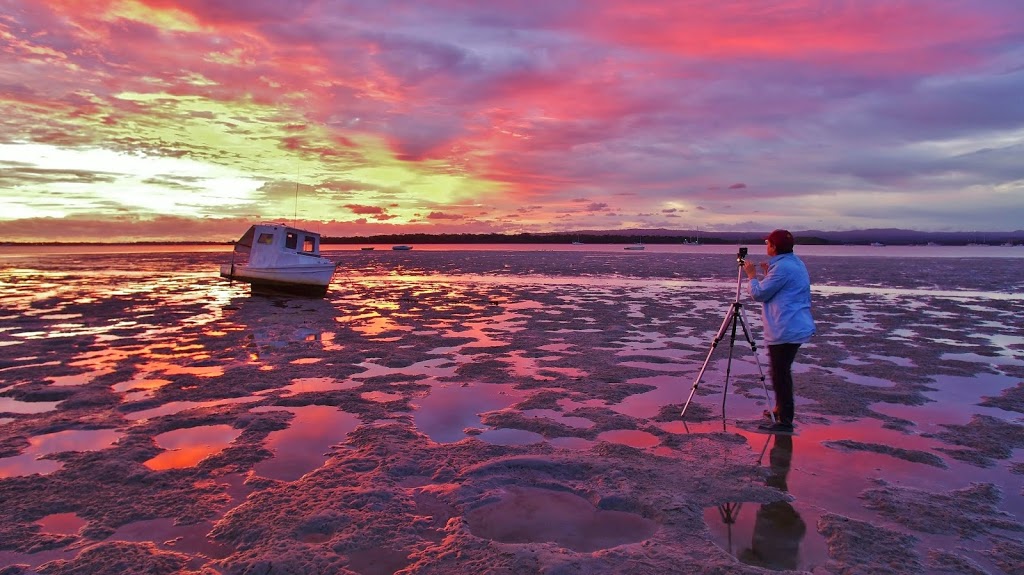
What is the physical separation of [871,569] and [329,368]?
10611 mm

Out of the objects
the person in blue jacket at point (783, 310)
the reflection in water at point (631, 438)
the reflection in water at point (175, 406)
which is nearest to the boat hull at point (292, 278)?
the reflection in water at point (175, 406)

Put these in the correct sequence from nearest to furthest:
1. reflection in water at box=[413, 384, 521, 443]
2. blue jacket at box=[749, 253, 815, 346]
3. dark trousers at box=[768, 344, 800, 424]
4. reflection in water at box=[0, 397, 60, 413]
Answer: blue jacket at box=[749, 253, 815, 346], dark trousers at box=[768, 344, 800, 424], reflection in water at box=[413, 384, 521, 443], reflection in water at box=[0, 397, 60, 413]

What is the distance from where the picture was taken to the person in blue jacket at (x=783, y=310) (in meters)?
7.99

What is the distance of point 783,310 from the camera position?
8.09m

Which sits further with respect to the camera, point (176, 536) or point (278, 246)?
point (278, 246)

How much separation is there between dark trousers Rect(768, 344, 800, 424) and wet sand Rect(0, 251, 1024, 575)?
43cm

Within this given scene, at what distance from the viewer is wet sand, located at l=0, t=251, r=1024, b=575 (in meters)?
5.02

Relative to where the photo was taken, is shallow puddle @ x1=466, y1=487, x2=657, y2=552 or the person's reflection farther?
shallow puddle @ x1=466, y1=487, x2=657, y2=552

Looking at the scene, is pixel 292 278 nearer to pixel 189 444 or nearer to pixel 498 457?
pixel 189 444

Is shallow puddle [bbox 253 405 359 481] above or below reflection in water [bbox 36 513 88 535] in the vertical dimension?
above

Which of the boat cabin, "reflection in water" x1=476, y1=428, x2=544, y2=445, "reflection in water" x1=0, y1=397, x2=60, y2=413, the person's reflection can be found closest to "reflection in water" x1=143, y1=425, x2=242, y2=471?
"reflection in water" x1=0, y1=397, x2=60, y2=413

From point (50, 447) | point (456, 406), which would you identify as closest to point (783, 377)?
A: point (456, 406)

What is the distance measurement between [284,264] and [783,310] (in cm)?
2540

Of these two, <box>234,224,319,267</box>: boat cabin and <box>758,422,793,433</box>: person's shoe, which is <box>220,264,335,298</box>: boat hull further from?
<box>758,422,793,433</box>: person's shoe
